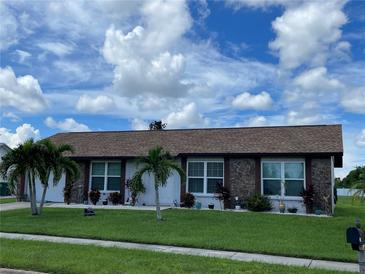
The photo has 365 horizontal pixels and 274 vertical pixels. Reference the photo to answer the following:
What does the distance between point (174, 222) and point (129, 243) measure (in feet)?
13.7

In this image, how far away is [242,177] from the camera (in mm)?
21484

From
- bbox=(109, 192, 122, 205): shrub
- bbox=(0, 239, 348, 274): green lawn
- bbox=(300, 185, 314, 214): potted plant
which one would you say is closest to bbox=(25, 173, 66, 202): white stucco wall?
bbox=(109, 192, 122, 205): shrub

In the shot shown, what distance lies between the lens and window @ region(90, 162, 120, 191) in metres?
24.4

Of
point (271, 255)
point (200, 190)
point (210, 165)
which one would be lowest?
point (271, 255)

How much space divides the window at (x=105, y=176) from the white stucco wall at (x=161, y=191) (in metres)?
0.84

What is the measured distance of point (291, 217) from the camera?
17.5 m

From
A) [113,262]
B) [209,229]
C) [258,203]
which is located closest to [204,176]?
[258,203]

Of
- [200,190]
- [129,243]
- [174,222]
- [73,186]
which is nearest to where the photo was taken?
[129,243]

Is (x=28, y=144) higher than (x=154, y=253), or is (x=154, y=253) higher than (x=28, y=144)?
(x=28, y=144)

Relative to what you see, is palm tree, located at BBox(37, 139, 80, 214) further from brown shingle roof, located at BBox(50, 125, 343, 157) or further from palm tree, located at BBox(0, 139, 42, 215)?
brown shingle roof, located at BBox(50, 125, 343, 157)

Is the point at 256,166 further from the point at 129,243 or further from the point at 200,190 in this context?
the point at 129,243

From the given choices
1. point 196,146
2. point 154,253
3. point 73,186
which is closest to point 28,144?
point 73,186

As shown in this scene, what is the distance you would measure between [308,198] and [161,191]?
A: 8.06m

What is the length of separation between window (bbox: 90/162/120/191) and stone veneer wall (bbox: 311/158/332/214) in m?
11.2
